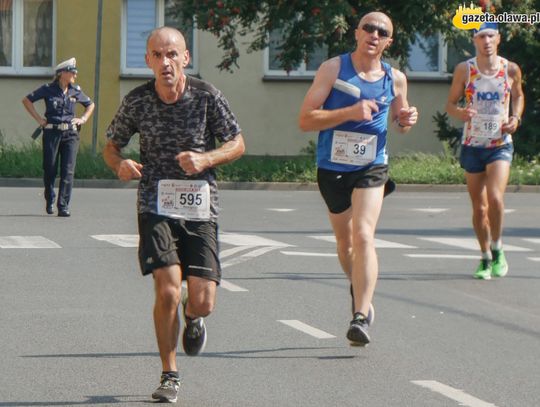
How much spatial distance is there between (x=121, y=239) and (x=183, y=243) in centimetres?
831

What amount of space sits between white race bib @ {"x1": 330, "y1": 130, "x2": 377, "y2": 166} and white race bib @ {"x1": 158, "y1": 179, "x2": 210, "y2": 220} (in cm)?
177

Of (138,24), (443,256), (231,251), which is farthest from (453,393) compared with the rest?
(138,24)

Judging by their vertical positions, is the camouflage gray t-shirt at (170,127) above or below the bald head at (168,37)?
below

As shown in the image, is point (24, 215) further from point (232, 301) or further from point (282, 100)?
point (282, 100)

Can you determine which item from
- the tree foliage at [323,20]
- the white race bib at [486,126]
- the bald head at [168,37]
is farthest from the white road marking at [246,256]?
the tree foliage at [323,20]

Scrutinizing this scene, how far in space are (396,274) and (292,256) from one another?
159cm

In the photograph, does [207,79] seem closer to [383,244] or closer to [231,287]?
[383,244]

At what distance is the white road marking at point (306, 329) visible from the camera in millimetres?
9297

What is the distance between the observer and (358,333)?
27.0 feet

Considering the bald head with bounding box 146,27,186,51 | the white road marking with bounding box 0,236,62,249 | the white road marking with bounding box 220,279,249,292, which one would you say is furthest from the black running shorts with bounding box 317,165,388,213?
the white road marking with bounding box 0,236,62,249

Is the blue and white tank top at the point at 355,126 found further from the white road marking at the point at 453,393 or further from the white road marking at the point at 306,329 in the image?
the white road marking at the point at 453,393

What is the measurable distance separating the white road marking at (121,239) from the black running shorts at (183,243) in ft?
25.0

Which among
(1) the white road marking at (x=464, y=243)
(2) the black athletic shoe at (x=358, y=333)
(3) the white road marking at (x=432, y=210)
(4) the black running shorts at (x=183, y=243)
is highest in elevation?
(4) the black running shorts at (x=183, y=243)

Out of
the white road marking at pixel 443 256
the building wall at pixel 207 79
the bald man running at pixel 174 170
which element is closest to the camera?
the bald man running at pixel 174 170
